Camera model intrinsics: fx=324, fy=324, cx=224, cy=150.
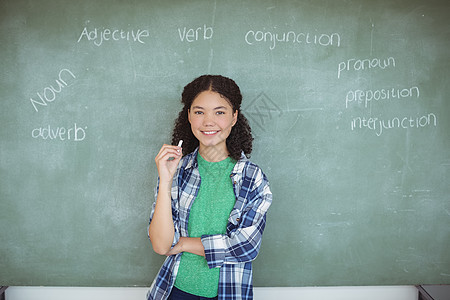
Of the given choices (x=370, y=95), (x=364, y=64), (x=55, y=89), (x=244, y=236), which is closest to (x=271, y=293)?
(x=244, y=236)

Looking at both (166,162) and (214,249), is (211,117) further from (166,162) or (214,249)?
(214,249)

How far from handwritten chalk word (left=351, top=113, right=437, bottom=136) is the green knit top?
95cm

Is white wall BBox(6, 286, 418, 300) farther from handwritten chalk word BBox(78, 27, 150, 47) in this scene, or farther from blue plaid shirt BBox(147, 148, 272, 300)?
handwritten chalk word BBox(78, 27, 150, 47)

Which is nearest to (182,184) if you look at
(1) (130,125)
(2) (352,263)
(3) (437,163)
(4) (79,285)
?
(1) (130,125)

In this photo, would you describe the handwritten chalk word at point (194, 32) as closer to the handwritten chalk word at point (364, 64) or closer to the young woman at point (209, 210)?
the young woman at point (209, 210)

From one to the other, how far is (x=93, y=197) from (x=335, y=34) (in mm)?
1683

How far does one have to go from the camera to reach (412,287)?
1.99 meters

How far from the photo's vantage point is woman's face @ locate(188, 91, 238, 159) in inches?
53.7

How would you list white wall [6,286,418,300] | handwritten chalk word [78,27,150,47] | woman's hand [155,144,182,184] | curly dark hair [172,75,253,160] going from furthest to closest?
white wall [6,286,418,300], handwritten chalk word [78,27,150,47], curly dark hair [172,75,253,160], woman's hand [155,144,182,184]

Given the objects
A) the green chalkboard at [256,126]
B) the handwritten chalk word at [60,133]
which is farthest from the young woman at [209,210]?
the handwritten chalk word at [60,133]

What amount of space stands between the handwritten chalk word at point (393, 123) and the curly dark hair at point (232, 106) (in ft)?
2.48

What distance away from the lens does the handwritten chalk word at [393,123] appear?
189cm

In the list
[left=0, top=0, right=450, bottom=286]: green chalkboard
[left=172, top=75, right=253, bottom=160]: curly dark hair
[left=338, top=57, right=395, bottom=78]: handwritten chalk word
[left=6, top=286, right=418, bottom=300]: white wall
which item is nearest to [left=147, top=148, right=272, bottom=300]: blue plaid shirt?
[left=172, top=75, right=253, bottom=160]: curly dark hair

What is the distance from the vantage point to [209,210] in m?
1.36
